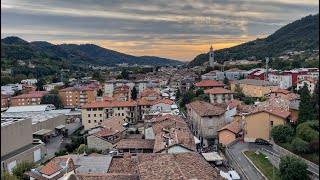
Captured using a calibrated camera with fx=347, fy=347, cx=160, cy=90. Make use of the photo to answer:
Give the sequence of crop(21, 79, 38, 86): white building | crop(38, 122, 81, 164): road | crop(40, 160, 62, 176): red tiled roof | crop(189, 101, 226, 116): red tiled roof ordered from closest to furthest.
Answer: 1. crop(40, 160, 62, 176): red tiled roof
2. crop(38, 122, 81, 164): road
3. crop(189, 101, 226, 116): red tiled roof
4. crop(21, 79, 38, 86): white building

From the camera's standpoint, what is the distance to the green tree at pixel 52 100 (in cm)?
3541

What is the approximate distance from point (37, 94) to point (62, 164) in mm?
27200

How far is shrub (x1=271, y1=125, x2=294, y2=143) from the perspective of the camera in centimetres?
1450

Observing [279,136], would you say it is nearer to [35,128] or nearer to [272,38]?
[35,128]

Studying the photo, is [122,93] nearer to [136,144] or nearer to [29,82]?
[29,82]

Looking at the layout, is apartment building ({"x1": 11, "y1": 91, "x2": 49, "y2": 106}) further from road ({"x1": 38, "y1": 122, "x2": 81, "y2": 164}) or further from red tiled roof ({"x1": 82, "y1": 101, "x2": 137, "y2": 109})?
red tiled roof ({"x1": 82, "y1": 101, "x2": 137, "y2": 109})

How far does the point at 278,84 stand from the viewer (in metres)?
32.1

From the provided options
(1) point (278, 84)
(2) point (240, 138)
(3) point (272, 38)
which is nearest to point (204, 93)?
(1) point (278, 84)

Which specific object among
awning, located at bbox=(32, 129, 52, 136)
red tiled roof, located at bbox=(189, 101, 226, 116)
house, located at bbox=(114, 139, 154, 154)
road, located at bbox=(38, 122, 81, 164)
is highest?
red tiled roof, located at bbox=(189, 101, 226, 116)

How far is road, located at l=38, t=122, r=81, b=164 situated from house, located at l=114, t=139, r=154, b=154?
16.9 feet

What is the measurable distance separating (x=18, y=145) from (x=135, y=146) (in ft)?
21.1

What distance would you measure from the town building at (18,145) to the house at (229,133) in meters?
9.91

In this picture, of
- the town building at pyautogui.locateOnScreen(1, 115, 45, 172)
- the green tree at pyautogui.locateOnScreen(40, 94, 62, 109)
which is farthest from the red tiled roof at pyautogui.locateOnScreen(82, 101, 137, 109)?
the green tree at pyautogui.locateOnScreen(40, 94, 62, 109)

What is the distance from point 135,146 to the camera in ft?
52.4
